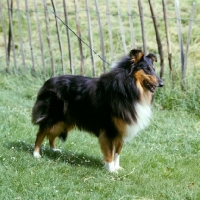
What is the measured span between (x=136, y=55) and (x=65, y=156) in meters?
1.61

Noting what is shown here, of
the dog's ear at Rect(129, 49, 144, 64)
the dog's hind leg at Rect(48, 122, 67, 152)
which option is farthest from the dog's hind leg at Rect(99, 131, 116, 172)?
the dog's ear at Rect(129, 49, 144, 64)

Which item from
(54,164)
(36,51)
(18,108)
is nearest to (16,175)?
(54,164)

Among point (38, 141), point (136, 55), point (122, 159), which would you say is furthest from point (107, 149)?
point (136, 55)

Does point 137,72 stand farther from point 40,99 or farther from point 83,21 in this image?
point 83,21

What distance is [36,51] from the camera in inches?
517

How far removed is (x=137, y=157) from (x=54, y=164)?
4.00 ft

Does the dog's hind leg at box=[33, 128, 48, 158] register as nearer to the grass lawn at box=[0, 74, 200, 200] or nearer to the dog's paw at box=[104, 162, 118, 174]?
the grass lawn at box=[0, 74, 200, 200]

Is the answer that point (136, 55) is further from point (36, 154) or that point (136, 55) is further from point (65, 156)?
point (36, 154)

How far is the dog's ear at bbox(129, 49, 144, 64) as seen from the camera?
567cm

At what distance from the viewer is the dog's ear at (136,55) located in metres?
5.67

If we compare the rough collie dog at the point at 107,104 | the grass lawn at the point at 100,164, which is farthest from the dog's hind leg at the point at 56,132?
the grass lawn at the point at 100,164

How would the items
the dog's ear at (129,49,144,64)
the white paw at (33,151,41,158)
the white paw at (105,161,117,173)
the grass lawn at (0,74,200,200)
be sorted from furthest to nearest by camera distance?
the white paw at (33,151,41,158) → the white paw at (105,161,117,173) → the dog's ear at (129,49,144,64) → the grass lawn at (0,74,200,200)

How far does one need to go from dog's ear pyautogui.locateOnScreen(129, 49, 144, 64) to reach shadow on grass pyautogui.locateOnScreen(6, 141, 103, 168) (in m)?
1.38

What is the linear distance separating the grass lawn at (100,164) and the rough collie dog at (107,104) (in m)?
Answer: 0.36
